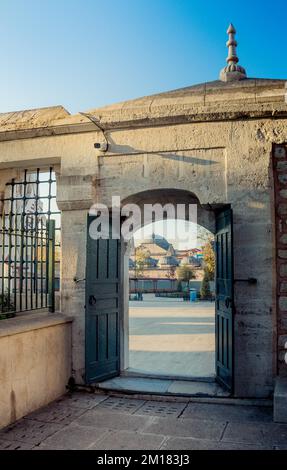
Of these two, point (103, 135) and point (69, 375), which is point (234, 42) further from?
point (69, 375)

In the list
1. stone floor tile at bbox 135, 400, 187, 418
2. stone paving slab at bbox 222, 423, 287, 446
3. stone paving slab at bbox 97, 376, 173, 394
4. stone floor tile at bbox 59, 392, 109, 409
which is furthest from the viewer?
stone paving slab at bbox 97, 376, 173, 394

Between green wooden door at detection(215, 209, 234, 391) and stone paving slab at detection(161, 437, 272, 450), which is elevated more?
green wooden door at detection(215, 209, 234, 391)

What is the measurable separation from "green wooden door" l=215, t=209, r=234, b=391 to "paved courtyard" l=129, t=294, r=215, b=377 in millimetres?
701

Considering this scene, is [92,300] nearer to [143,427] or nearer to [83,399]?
[83,399]

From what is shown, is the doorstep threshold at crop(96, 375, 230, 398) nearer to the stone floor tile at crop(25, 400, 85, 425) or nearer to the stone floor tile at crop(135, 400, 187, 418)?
the stone floor tile at crop(135, 400, 187, 418)

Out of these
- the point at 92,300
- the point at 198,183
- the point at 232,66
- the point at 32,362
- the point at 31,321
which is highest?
the point at 232,66

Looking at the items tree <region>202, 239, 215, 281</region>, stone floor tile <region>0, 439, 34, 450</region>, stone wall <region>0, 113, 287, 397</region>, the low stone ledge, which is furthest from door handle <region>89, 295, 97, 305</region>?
tree <region>202, 239, 215, 281</region>

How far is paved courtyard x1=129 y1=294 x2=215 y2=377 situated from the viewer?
6.77 meters

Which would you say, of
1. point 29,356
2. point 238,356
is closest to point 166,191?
point 238,356

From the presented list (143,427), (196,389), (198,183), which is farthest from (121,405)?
(198,183)

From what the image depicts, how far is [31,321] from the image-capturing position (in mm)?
5082

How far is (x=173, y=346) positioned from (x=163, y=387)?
339 centimetres

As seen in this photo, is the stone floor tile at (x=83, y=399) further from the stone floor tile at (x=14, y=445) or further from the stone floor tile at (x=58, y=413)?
the stone floor tile at (x=14, y=445)

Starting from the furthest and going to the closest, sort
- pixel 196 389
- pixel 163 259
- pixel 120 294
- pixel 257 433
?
pixel 163 259, pixel 120 294, pixel 196 389, pixel 257 433
